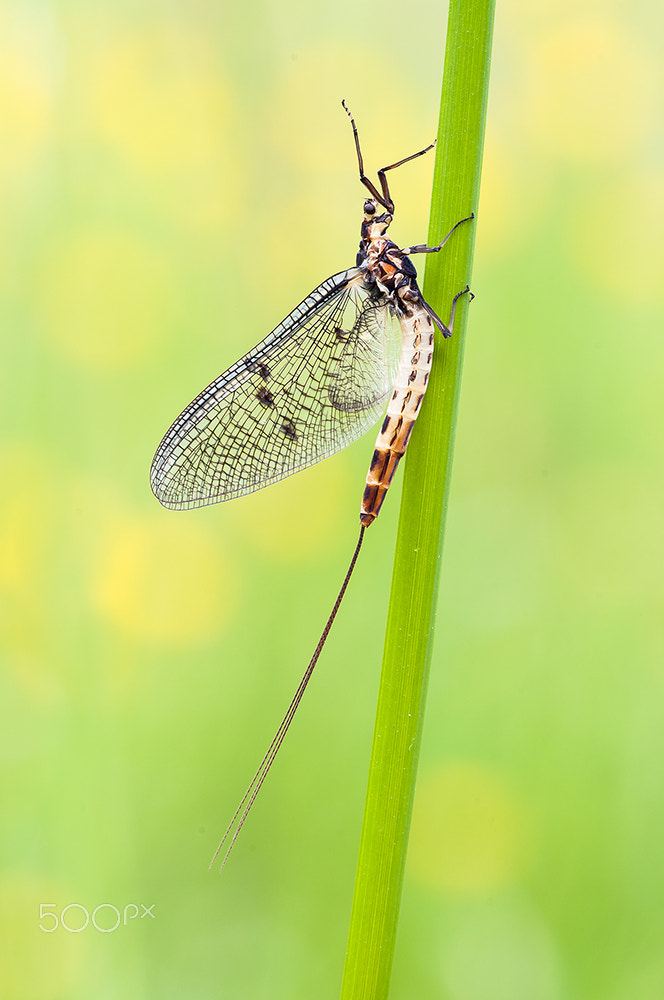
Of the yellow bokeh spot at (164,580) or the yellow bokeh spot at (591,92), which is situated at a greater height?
the yellow bokeh spot at (591,92)

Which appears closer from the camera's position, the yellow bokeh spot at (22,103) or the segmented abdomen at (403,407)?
the segmented abdomen at (403,407)

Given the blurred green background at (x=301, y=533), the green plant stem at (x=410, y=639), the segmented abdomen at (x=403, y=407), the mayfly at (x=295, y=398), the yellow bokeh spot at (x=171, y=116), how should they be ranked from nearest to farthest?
the green plant stem at (x=410, y=639)
the segmented abdomen at (x=403, y=407)
the mayfly at (x=295, y=398)
the blurred green background at (x=301, y=533)
the yellow bokeh spot at (x=171, y=116)

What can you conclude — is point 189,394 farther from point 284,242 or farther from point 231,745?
point 231,745

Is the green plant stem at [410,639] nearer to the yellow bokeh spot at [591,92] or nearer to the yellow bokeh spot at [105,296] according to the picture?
the yellow bokeh spot at [105,296]

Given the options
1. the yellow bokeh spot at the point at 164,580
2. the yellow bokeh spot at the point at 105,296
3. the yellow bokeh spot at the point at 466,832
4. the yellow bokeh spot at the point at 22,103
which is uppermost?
the yellow bokeh spot at the point at 22,103

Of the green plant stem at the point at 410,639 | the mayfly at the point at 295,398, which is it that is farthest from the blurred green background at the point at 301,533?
the green plant stem at the point at 410,639

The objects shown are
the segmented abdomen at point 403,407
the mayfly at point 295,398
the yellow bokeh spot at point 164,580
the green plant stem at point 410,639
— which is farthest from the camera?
the yellow bokeh spot at point 164,580

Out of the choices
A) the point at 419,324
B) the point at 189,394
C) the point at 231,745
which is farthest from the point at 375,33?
the point at 231,745

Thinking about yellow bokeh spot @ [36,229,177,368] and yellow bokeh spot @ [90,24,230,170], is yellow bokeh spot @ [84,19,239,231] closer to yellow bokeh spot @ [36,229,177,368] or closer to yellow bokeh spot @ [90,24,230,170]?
yellow bokeh spot @ [90,24,230,170]
